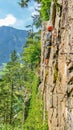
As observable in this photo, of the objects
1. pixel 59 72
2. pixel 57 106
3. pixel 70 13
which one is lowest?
pixel 57 106

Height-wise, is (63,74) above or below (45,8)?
below

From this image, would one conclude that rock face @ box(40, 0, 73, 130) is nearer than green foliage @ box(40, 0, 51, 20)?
Yes

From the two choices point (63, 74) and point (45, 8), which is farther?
point (45, 8)

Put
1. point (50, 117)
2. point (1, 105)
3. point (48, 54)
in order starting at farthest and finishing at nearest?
point (1, 105) → point (48, 54) → point (50, 117)

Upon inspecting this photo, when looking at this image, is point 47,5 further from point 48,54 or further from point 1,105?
point 1,105

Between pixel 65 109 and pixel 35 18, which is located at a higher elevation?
pixel 35 18

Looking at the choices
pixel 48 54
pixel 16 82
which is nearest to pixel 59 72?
pixel 48 54

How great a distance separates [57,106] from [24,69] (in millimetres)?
25524

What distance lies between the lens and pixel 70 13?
1888cm

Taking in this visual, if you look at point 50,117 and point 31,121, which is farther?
point 31,121

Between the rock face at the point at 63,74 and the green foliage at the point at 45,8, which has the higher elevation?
the green foliage at the point at 45,8

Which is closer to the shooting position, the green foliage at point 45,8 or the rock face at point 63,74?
the rock face at point 63,74

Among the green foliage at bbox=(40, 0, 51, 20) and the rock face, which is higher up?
the green foliage at bbox=(40, 0, 51, 20)

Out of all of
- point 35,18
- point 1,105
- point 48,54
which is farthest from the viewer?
point 35,18
